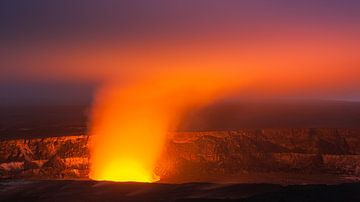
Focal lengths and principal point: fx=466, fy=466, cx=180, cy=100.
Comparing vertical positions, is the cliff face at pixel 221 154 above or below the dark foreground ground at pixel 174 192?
above

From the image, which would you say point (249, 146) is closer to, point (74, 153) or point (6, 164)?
point (74, 153)

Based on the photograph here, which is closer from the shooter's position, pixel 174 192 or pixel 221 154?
pixel 174 192

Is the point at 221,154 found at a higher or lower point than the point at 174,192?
higher

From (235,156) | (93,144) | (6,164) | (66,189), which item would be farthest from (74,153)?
(66,189)

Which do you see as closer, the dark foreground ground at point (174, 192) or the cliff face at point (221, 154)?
the dark foreground ground at point (174, 192)
